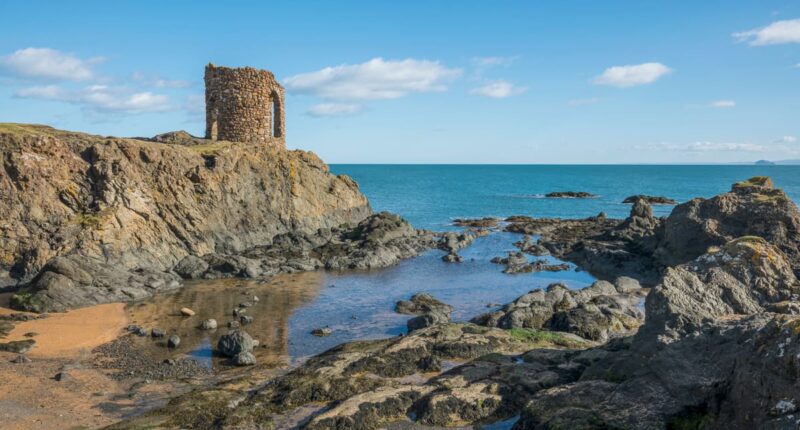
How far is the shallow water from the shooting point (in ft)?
78.7

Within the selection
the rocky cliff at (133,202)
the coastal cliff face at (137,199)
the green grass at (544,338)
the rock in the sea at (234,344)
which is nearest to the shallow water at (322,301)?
the rock in the sea at (234,344)

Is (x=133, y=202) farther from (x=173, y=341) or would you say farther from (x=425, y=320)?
(x=425, y=320)

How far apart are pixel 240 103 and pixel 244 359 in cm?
3262

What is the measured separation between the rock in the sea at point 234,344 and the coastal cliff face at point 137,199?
14.7 metres

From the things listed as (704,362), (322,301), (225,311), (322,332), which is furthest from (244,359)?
(704,362)

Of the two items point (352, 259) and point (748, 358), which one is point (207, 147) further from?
point (748, 358)

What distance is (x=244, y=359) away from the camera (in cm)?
2077

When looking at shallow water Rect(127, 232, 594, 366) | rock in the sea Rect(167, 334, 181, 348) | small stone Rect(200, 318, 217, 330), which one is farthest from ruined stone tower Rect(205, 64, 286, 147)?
rock in the sea Rect(167, 334, 181, 348)

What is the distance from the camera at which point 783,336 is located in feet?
30.5

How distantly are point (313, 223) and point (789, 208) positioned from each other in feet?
116

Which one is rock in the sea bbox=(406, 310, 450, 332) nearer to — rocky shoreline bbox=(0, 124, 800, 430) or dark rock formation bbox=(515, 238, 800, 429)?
rocky shoreline bbox=(0, 124, 800, 430)

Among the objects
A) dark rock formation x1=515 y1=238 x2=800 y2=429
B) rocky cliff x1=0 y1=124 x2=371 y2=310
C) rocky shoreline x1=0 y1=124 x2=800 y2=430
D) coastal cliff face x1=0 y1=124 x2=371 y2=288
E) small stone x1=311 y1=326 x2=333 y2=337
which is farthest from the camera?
coastal cliff face x1=0 y1=124 x2=371 y2=288

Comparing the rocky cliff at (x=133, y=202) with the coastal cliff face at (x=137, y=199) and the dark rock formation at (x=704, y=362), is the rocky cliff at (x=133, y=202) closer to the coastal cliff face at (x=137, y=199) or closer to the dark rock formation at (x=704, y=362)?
the coastal cliff face at (x=137, y=199)

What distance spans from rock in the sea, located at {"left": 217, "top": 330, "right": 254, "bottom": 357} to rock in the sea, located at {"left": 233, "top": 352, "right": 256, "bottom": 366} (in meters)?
0.40
